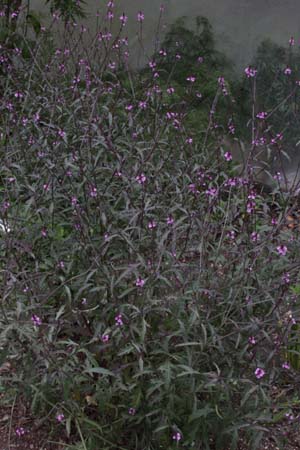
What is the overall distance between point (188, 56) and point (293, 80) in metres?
0.83

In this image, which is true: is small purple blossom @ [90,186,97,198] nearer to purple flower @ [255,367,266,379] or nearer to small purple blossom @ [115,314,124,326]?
small purple blossom @ [115,314,124,326]

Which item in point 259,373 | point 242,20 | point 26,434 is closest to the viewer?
point 259,373

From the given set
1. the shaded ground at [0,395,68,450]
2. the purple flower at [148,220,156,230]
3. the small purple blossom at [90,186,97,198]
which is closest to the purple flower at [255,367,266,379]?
the purple flower at [148,220,156,230]

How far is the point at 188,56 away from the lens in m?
5.99

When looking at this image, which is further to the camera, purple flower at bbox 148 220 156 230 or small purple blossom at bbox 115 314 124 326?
purple flower at bbox 148 220 156 230

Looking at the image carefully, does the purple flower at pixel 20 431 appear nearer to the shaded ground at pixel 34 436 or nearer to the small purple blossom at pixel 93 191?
the shaded ground at pixel 34 436

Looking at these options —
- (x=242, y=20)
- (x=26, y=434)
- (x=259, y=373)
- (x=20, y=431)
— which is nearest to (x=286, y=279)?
(x=259, y=373)

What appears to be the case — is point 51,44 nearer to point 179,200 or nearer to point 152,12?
point 152,12

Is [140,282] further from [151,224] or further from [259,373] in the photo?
[259,373]

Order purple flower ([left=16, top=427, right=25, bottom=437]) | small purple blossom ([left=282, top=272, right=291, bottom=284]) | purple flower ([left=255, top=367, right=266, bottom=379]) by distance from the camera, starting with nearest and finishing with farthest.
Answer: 1. purple flower ([left=255, top=367, right=266, bottom=379])
2. small purple blossom ([left=282, top=272, right=291, bottom=284])
3. purple flower ([left=16, top=427, right=25, bottom=437])

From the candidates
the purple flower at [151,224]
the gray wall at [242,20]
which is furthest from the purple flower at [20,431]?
the gray wall at [242,20]

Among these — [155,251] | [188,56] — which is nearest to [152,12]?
[188,56]

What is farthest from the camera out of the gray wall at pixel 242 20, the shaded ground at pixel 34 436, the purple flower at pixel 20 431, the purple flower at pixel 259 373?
the gray wall at pixel 242 20

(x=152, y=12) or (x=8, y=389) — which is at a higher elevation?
(x=152, y=12)
